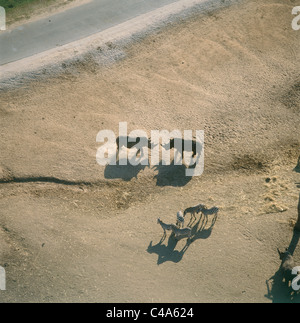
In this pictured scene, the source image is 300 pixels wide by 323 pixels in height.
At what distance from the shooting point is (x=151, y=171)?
2017 centimetres

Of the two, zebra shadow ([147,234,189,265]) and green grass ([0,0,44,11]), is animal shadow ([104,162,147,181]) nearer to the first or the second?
zebra shadow ([147,234,189,265])

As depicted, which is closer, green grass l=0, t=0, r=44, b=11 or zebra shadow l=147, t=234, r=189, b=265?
zebra shadow l=147, t=234, r=189, b=265

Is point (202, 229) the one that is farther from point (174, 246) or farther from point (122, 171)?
point (122, 171)

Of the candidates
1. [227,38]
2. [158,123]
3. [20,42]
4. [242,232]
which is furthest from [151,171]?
[20,42]

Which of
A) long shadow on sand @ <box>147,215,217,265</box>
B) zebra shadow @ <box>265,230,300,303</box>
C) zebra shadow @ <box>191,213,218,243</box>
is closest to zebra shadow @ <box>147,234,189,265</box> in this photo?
long shadow on sand @ <box>147,215,217,265</box>

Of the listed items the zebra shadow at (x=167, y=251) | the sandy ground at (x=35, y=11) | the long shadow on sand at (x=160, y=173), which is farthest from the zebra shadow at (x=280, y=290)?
the sandy ground at (x=35, y=11)

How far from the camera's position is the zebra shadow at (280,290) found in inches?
589

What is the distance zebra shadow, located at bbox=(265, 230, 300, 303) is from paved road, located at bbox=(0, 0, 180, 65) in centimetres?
2176

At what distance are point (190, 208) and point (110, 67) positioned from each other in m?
13.0

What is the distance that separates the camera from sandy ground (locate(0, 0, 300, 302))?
51.3ft

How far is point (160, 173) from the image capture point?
20109mm

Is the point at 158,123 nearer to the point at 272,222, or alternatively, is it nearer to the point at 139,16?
the point at 272,222

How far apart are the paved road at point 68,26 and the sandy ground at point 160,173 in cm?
323

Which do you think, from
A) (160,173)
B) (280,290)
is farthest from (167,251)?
(280,290)
